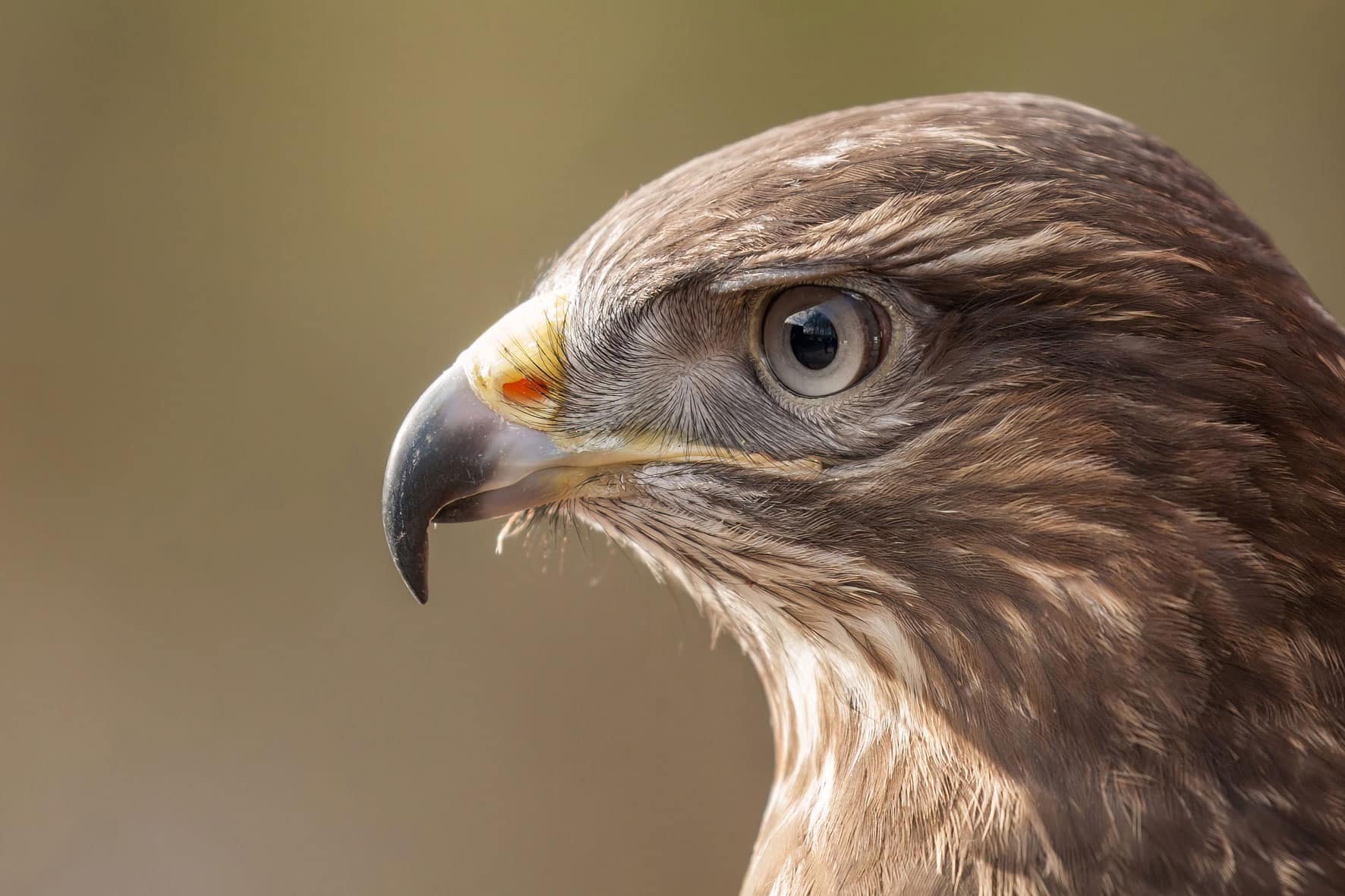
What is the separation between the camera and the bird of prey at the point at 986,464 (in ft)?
4.30

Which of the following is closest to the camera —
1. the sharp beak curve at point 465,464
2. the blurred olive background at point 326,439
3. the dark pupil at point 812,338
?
the dark pupil at point 812,338

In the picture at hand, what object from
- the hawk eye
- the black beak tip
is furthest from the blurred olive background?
the hawk eye

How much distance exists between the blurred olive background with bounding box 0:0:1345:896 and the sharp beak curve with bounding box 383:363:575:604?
2.59 metres

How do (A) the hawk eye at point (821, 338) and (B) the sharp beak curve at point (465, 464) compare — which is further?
(B) the sharp beak curve at point (465, 464)

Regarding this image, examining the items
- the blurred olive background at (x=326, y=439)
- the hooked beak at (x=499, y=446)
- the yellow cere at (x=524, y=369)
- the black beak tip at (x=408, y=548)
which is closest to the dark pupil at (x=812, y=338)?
A: the hooked beak at (x=499, y=446)

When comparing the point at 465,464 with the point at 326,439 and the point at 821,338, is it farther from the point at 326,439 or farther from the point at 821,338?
the point at 326,439

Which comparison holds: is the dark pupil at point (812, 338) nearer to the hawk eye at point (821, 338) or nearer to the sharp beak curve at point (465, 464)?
the hawk eye at point (821, 338)

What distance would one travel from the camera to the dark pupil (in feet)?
4.64

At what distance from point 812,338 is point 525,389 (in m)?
0.38

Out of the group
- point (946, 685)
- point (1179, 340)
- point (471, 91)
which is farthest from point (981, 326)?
point (471, 91)

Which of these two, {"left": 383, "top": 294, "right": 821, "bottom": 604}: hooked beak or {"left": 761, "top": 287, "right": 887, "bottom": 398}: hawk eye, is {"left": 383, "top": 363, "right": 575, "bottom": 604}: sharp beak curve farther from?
{"left": 761, "top": 287, "right": 887, "bottom": 398}: hawk eye

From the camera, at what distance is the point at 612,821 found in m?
4.40

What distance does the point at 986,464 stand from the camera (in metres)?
1.39

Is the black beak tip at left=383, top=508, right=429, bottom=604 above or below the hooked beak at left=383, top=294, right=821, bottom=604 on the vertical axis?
below
